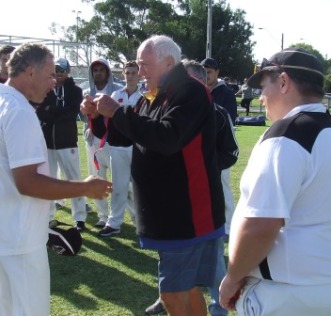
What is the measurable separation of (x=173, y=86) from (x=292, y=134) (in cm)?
118

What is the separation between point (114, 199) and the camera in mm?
6336

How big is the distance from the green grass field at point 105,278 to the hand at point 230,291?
6.81 feet

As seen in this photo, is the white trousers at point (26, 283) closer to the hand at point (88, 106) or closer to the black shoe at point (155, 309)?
the hand at point (88, 106)

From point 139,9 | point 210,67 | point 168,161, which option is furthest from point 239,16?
point 168,161

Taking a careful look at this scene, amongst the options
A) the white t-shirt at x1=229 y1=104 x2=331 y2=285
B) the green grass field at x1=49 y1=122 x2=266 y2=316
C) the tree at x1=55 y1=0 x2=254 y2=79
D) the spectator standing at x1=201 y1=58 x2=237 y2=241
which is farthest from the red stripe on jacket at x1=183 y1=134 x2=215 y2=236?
the tree at x1=55 y1=0 x2=254 y2=79

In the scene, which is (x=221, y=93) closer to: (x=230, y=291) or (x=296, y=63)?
(x=296, y=63)

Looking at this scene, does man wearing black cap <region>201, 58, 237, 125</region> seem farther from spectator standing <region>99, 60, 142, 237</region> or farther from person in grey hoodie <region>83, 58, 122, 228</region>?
person in grey hoodie <region>83, 58, 122, 228</region>

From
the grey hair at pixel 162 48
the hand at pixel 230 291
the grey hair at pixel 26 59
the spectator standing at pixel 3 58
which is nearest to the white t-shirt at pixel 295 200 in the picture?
the hand at pixel 230 291

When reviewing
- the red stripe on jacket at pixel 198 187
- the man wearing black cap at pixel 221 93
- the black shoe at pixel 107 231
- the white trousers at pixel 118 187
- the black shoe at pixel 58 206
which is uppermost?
the man wearing black cap at pixel 221 93

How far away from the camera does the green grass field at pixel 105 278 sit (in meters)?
4.34

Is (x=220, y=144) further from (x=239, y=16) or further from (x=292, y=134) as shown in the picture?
(x=239, y=16)

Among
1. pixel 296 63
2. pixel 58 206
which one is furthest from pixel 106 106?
pixel 58 206

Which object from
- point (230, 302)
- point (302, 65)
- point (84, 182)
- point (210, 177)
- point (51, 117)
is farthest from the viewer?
point (51, 117)

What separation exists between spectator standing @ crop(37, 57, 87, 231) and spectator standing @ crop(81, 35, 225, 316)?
3163 millimetres
